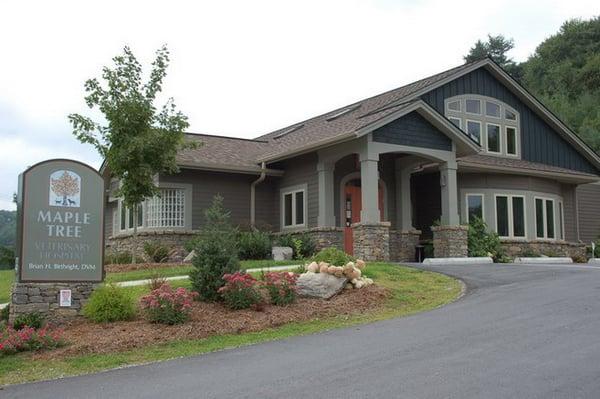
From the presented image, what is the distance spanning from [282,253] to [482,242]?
276 inches

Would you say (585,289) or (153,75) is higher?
(153,75)

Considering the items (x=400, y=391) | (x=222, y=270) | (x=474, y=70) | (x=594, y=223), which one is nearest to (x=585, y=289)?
(x=222, y=270)

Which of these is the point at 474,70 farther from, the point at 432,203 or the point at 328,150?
the point at 328,150

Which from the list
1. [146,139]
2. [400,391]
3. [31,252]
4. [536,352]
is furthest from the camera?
[146,139]

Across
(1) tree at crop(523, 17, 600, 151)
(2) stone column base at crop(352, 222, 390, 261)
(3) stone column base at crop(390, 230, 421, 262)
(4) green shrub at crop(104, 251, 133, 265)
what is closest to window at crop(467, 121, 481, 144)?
(3) stone column base at crop(390, 230, 421, 262)

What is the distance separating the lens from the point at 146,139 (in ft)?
57.0

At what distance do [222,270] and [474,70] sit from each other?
1625cm

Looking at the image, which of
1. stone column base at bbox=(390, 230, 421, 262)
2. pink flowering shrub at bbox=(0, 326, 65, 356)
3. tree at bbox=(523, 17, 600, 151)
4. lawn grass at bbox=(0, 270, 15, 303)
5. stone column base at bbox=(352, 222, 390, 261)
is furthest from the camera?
tree at bbox=(523, 17, 600, 151)

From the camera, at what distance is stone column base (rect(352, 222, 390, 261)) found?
62.0ft

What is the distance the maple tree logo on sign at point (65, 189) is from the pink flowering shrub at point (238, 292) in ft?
9.55

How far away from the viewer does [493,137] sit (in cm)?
2550

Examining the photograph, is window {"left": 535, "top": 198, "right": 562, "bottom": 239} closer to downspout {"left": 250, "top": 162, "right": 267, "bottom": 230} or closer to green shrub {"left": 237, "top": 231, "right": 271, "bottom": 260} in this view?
downspout {"left": 250, "top": 162, "right": 267, "bottom": 230}

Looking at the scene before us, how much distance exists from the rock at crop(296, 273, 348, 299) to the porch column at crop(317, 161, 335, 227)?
7518 mm

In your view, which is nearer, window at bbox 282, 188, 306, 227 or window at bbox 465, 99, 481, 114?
window at bbox 282, 188, 306, 227
